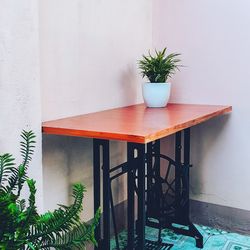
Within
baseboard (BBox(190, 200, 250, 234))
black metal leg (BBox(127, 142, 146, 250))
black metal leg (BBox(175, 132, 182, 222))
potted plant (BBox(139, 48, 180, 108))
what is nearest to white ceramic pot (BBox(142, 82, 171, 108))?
potted plant (BBox(139, 48, 180, 108))

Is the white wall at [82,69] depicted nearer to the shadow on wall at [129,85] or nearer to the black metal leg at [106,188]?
the shadow on wall at [129,85]

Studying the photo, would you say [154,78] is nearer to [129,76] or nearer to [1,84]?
[129,76]

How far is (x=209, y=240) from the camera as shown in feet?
8.18

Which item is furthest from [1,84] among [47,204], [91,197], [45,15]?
[91,197]

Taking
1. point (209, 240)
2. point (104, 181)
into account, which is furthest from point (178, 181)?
point (104, 181)

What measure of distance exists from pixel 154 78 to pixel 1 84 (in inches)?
45.4

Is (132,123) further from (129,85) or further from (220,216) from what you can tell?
(220,216)

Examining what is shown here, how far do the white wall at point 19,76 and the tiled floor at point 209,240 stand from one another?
3.75 feet

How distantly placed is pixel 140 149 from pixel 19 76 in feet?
2.05

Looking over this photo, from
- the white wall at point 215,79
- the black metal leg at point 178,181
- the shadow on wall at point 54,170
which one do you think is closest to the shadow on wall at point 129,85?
the white wall at point 215,79

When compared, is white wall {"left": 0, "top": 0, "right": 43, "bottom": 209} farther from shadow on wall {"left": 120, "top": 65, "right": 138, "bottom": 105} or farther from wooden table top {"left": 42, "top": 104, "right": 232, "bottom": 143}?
shadow on wall {"left": 120, "top": 65, "right": 138, "bottom": 105}

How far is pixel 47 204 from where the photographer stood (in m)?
1.90

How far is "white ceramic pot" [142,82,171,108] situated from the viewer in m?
2.33

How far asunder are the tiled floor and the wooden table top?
886 mm
